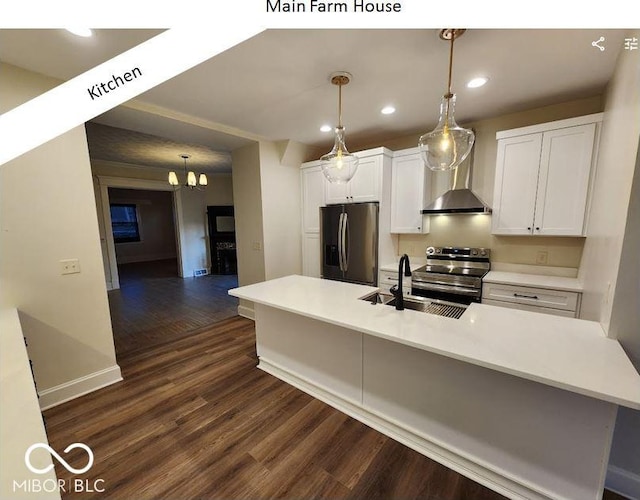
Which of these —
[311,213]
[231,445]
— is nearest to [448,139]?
[231,445]

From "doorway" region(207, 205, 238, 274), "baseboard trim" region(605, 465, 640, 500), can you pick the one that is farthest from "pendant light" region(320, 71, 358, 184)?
"doorway" region(207, 205, 238, 274)

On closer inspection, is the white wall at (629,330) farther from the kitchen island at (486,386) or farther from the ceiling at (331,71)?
the ceiling at (331,71)

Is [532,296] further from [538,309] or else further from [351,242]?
[351,242]

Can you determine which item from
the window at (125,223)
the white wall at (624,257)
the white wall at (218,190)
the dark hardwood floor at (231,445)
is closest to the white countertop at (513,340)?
the white wall at (624,257)

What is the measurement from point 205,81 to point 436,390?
2764 mm

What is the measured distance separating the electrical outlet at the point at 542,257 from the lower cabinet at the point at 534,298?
0.58 m

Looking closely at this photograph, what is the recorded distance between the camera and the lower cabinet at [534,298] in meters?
2.22

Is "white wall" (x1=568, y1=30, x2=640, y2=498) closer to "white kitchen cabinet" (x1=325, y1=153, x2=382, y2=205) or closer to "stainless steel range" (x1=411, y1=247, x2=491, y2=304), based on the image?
"stainless steel range" (x1=411, y1=247, x2=491, y2=304)

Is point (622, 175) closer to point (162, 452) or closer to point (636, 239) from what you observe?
point (636, 239)

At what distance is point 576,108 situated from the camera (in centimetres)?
244

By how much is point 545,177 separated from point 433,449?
2.54m

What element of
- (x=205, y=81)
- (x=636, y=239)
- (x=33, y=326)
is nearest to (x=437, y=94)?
(x=636, y=239)

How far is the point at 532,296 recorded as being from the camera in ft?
7.77

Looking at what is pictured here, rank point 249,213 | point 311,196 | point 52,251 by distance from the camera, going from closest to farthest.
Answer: point 52,251 → point 249,213 → point 311,196
